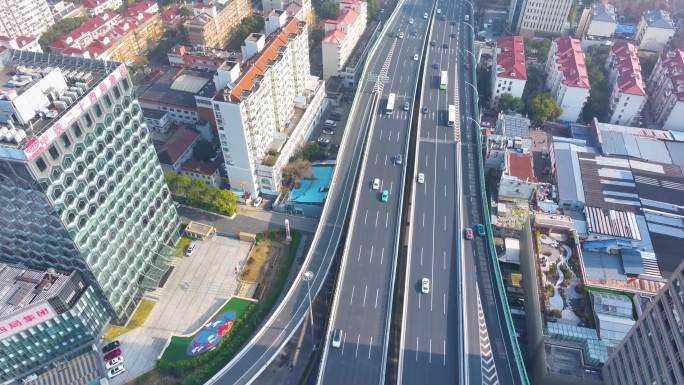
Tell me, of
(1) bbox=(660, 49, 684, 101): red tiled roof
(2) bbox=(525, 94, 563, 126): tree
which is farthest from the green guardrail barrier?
(1) bbox=(660, 49, 684, 101): red tiled roof

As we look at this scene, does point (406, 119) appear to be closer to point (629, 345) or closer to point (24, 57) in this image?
point (629, 345)

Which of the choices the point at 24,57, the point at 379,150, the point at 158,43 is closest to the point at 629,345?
the point at 379,150

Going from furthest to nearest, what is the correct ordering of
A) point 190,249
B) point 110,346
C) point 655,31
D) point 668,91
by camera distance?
point 655,31 → point 668,91 → point 190,249 → point 110,346

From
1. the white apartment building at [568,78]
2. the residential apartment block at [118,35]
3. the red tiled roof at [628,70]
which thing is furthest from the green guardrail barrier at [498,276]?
the residential apartment block at [118,35]

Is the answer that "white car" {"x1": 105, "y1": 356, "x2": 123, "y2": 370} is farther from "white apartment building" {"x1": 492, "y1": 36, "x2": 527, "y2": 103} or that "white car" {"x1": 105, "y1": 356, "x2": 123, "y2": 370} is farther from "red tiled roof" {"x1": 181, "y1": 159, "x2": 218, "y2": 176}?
"white apartment building" {"x1": 492, "y1": 36, "x2": 527, "y2": 103}

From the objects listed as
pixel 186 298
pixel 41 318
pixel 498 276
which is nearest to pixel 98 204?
pixel 41 318

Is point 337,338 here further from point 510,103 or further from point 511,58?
point 511,58

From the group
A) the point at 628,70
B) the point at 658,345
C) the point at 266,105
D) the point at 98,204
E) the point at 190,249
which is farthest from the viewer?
the point at 628,70
